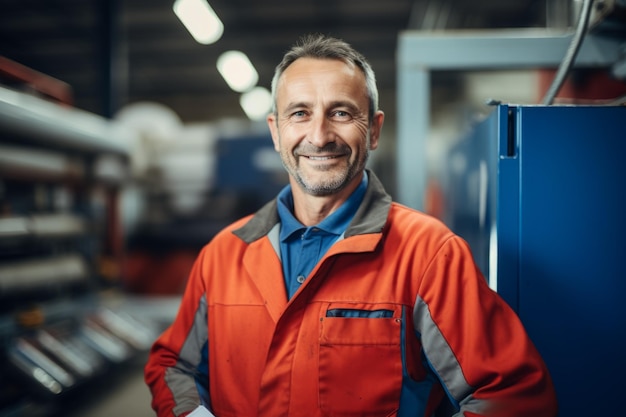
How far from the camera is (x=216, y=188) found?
13.3ft

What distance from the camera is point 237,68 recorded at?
7453 mm

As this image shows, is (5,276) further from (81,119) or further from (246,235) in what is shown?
(246,235)

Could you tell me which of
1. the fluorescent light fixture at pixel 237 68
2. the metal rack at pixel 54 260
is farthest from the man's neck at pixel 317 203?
the fluorescent light fixture at pixel 237 68

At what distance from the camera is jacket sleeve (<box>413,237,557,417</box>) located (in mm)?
992

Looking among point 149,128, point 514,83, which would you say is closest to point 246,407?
point 149,128

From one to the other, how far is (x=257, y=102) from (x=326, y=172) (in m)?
8.42

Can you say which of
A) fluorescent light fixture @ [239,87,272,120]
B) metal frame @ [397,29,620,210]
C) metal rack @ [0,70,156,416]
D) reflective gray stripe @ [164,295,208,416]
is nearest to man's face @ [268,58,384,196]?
reflective gray stripe @ [164,295,208,416]

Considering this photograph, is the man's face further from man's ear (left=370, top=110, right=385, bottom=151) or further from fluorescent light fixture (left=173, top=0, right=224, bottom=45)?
fluorescent light fixture (left=173, top=0, right=224, bottom=45)

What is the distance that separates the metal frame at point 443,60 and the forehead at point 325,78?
601 millimetres

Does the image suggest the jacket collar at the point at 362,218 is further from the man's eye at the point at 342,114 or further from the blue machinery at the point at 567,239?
the blue machinery at the point at 567,239

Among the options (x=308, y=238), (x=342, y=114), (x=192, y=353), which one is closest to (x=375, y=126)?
(x=342, y=114)

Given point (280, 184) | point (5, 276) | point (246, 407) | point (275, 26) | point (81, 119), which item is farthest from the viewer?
point (275, 26)

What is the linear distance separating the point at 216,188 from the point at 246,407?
9.83ft

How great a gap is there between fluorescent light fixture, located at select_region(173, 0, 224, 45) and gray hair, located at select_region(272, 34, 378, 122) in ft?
12.6
